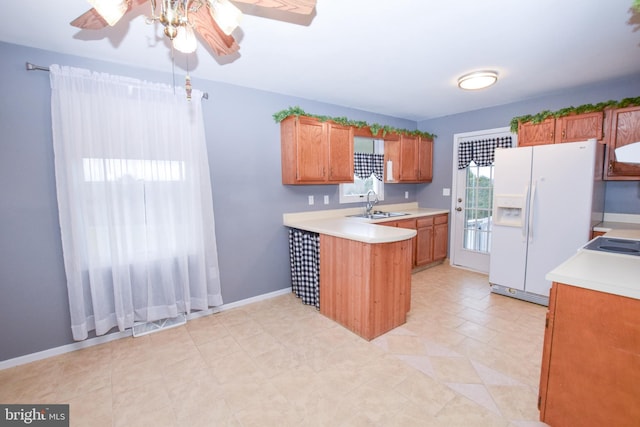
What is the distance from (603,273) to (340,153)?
8.90 ft

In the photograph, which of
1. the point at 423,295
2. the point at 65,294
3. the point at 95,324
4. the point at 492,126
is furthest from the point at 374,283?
the point at 492,126

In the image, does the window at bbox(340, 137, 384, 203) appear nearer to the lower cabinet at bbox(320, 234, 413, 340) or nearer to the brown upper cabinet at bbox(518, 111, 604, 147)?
the lower cabinet at bbox(320, 234, 413, 340)

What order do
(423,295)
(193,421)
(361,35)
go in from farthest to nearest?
(423,295) → (361,35) → (193,421)

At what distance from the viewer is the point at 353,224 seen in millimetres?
3148

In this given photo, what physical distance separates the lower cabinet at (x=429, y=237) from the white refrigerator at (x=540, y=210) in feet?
3.28

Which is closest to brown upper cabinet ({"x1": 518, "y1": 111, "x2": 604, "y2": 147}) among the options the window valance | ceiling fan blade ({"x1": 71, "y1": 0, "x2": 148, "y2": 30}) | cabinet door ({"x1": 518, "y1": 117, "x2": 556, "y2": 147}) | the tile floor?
cabinet door ({"x1": 518, "y1": 117, "x2": 556, "y2": 147})

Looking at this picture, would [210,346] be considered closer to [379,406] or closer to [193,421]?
[193,421]

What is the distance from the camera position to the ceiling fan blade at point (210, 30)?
4.93 feet

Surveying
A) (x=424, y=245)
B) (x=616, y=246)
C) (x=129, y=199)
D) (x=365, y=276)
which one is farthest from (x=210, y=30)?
(x=424, y=245)

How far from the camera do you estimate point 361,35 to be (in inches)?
82.5

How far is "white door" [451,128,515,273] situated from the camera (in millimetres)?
4227

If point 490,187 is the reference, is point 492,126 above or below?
above

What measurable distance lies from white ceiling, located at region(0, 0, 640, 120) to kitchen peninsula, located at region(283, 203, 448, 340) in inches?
61.0

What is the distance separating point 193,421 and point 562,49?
3.82 m
